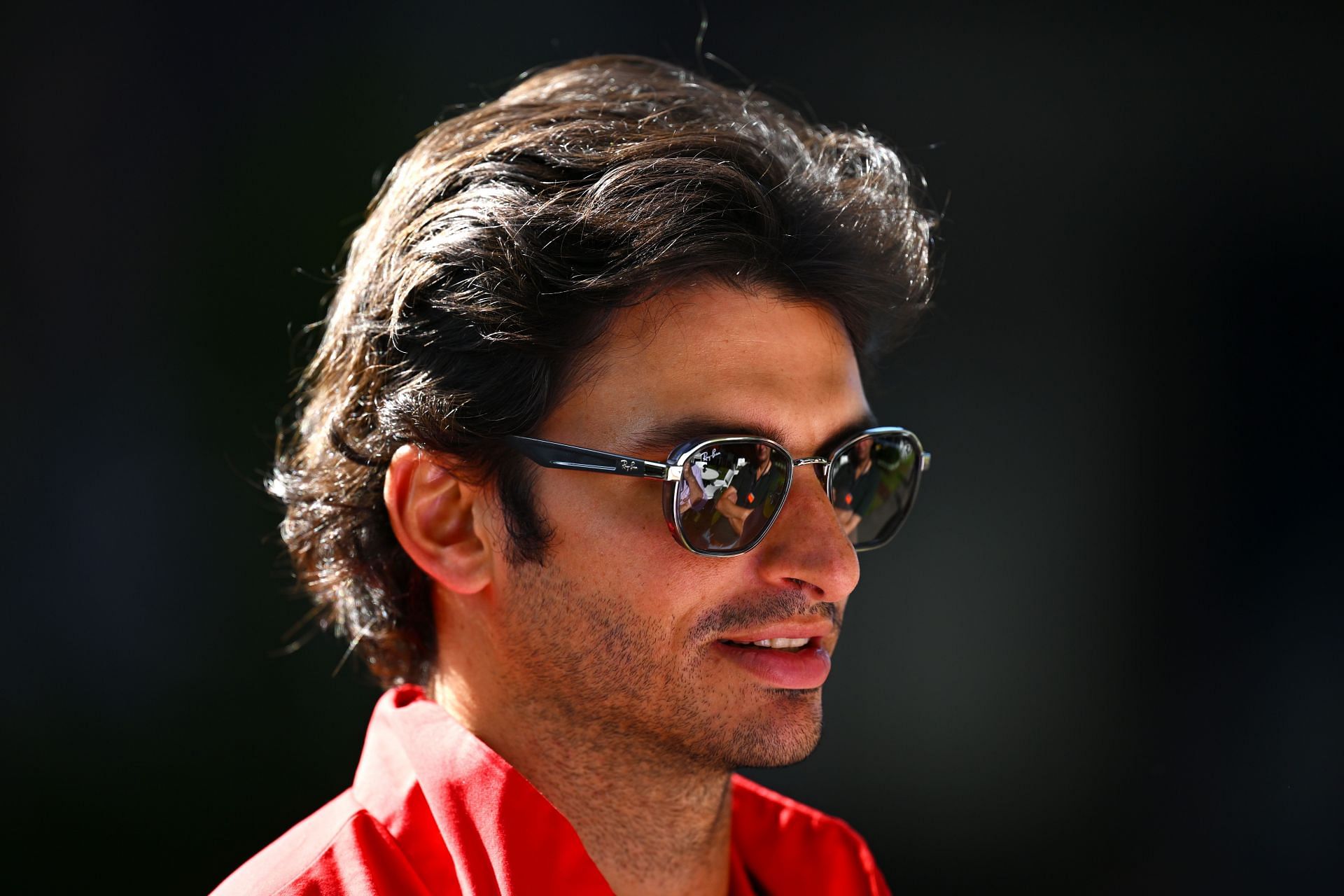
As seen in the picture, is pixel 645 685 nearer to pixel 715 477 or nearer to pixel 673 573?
pixel 673 573

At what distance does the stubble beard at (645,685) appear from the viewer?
6.04ft

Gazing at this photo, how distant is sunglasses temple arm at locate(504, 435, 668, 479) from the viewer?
179 cm

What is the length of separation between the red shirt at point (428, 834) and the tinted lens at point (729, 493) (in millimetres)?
465

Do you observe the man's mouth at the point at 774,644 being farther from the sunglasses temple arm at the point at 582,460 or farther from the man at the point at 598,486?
the sunglasses temple arm at the point at 582,460

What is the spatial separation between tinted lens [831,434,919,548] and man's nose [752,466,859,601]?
2.9 inches

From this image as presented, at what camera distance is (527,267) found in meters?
1.88

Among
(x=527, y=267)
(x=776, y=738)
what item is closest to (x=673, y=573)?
(x=776, y=738)

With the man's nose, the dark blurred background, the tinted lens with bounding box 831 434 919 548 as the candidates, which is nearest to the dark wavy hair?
the tinted lens with bounding box 831 434 919 548

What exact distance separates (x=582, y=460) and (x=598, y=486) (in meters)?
0.05

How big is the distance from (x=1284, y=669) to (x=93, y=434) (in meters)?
3.64

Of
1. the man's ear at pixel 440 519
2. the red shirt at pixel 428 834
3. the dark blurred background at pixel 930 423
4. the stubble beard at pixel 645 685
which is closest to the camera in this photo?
the red shirt at pixel 428 834

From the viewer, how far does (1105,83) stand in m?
3.80

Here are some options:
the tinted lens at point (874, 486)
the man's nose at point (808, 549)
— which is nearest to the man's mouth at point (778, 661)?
the man's nose at point (808, 549)

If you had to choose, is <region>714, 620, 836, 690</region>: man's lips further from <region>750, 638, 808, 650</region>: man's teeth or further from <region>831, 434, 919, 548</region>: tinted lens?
<region>831, 434, 919, 548</region>: tinted lens
